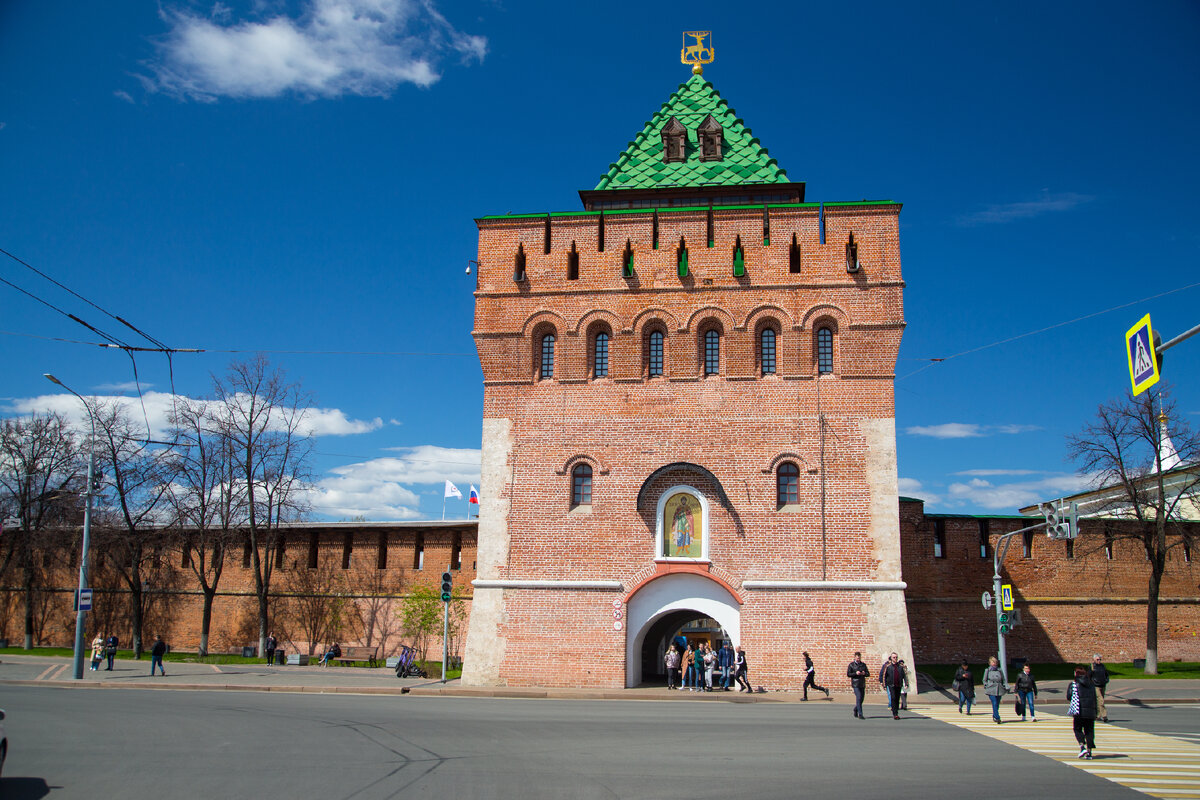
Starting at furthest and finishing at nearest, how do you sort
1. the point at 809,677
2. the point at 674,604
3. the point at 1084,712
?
the point at 674,604
the point at 809,677
the point at 1084,712

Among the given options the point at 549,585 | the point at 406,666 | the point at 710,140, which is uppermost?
the point at 710,140

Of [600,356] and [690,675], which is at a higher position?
[600,356]

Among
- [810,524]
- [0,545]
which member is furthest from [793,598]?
[0,545]

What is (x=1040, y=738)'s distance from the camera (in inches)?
616

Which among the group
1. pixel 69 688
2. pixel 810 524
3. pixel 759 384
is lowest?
pixel 69 688

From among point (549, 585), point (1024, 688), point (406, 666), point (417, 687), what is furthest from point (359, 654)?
point (1024, 688)

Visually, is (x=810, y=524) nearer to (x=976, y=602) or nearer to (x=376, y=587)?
(x=976, y=602)

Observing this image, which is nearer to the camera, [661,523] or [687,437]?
[661,523]

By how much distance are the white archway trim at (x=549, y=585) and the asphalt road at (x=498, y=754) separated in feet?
18.1

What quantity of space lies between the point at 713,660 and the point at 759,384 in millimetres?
7947

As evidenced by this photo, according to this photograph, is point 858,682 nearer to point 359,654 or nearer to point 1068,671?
point 1068,671

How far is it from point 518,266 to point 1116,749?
19.8 metres

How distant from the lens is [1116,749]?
1444 centimetres

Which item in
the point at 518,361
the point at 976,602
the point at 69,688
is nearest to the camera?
the point at 69,688
